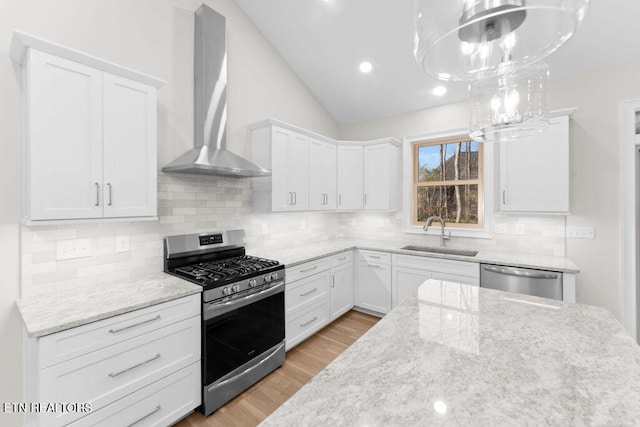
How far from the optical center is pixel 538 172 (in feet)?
9.22

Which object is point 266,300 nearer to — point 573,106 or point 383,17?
point 383,17

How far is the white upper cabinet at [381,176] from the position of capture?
3854mm

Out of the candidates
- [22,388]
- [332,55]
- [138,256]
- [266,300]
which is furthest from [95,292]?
[332,55]

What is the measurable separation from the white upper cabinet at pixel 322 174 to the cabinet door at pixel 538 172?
195cm

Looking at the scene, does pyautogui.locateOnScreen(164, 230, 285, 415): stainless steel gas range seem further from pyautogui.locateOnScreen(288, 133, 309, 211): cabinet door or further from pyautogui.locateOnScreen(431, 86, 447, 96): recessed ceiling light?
pyautogui.locateOnScreen(431, 86, 447, 96): recessed ceiling light

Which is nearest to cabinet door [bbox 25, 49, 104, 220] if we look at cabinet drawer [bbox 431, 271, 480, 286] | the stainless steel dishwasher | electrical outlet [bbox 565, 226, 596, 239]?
cabinet drawer [bbox 431, 271, 480, 286]

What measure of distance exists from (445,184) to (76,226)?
391 centimetres

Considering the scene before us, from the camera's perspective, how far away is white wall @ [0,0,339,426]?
1.72 m

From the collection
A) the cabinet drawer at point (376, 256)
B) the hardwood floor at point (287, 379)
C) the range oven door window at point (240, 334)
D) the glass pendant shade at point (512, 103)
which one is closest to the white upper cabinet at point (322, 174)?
the cabinet drawer at point (376, 256)

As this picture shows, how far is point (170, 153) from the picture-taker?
2.46 metres

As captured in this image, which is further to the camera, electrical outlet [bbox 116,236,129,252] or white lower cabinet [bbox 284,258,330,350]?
white lower cabinet [bbox 284,258,330,350]

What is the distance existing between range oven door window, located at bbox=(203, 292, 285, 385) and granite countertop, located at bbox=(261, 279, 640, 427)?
1.31 m

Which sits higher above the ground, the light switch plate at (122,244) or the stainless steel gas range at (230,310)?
the light switch plate at (122,244)

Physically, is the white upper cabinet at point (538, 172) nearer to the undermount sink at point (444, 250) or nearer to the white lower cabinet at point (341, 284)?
the undermount sink at point (444, 250)
